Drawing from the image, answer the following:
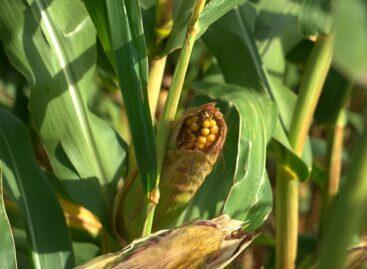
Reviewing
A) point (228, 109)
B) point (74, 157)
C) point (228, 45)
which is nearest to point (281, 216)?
point (228, 109)

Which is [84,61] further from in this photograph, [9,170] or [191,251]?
[191,251]

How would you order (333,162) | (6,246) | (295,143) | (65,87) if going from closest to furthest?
(6,246) < (65,87) < (295,143) < (333,162)

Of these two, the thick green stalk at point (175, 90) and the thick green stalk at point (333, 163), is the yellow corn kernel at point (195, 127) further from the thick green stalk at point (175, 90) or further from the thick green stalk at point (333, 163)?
the thick green stalk at point (333, 163)

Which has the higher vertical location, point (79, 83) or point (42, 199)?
point (79, 83)

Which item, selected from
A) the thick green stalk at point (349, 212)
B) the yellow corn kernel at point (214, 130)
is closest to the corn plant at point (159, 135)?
the yellow corn kernel at point (214, 130)

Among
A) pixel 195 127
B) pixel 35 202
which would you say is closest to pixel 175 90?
pixel 195 127

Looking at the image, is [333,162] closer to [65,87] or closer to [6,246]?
[65,87]
